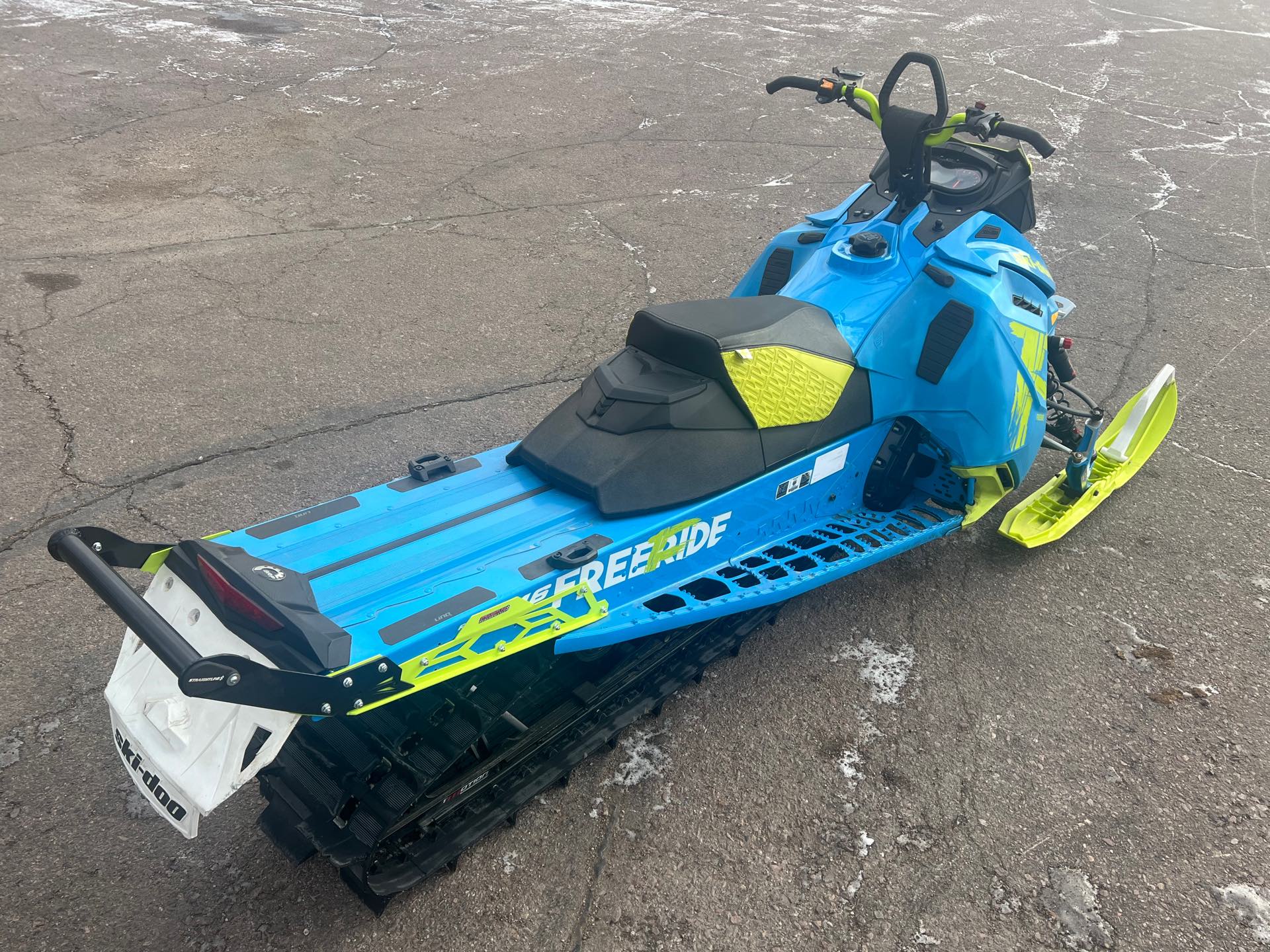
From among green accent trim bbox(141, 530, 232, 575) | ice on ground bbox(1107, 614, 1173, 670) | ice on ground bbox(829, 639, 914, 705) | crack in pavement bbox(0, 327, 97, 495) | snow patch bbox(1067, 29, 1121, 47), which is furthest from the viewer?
snow patch bbox(1067, 29, 1121, 47)

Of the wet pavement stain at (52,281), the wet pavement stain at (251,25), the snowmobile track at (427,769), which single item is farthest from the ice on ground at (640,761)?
the wet pavement stain at (251,25)

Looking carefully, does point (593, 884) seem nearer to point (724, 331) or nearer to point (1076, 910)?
point (1076, 910)

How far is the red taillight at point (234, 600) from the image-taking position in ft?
8.32

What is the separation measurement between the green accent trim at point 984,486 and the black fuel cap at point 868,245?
954 mm

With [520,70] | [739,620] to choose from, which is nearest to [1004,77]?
[520,70]

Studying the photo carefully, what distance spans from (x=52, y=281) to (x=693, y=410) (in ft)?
17.6

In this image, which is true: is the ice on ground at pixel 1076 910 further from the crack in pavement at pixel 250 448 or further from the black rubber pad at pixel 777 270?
the crack in pavement at pixel 250 448

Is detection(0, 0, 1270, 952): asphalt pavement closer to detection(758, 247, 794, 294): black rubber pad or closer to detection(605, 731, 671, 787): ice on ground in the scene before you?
Result: detection(605, 731, 671, 787): ice on ground

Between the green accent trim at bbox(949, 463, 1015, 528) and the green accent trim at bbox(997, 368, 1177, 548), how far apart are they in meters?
0.35

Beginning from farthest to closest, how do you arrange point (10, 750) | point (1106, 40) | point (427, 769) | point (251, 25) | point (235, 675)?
point (1106, 40), point (251, 25), point (10, 750), point (427, 769), point (235, 675)

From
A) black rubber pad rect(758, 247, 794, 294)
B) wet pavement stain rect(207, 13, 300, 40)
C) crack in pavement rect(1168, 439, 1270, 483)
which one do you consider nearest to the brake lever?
black rubber pad rect(758, 247, 794, 294)

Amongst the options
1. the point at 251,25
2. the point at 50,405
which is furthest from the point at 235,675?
the point at 251,25

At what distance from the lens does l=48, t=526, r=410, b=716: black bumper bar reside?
90.5 inches

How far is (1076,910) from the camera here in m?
2.92
